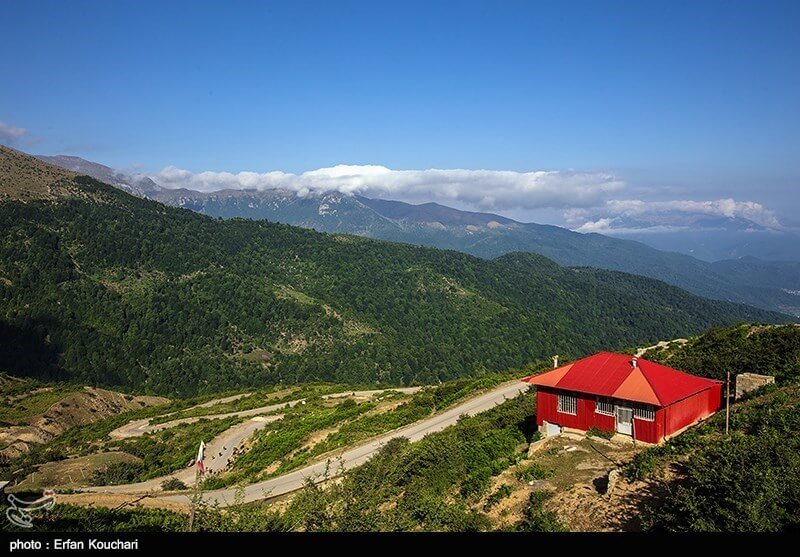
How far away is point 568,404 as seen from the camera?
25922 millimetres

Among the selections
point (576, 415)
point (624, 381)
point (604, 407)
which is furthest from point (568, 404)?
point (624, 381)

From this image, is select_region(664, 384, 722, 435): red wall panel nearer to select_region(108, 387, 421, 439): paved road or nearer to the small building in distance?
the small building in distance

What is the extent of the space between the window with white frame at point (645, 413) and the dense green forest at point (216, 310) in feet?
324

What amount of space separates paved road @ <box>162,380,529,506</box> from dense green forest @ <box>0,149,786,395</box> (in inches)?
3115

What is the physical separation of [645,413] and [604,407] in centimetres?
189

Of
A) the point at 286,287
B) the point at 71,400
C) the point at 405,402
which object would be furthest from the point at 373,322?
the point at 405,402

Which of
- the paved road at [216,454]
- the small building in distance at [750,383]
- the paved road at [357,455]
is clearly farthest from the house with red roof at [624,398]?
the paved road at [216,454]

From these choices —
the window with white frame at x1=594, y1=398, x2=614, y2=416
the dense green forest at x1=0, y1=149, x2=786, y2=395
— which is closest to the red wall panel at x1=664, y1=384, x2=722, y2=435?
the window with white frame at x1=594, y1=398, x2=614, y2=416

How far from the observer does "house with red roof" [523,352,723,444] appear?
23250 millimetres

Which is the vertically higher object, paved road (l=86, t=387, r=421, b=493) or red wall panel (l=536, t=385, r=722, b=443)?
red wall panel (l=536, t=385, r=722, b=443)

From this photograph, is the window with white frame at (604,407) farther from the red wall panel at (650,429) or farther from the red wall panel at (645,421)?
the red wall panel at (650,429)

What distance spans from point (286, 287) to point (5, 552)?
152m

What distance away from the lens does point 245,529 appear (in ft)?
44.4

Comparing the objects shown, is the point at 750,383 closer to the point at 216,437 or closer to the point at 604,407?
the point at 604,407
